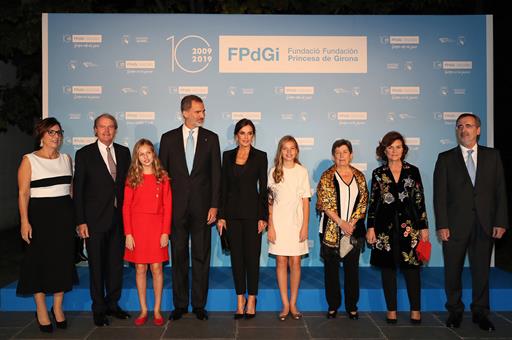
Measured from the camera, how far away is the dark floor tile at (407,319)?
4.23m

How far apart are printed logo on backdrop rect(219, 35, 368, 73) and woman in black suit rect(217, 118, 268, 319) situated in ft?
5.55

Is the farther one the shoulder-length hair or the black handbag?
the black handbag

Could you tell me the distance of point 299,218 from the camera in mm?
4305

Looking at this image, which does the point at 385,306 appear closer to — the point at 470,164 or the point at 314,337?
the point at 314,337

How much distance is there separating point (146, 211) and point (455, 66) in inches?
156

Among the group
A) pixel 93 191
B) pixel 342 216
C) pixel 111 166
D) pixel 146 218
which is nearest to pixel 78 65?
pixel 111 166

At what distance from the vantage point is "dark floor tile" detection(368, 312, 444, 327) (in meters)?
4.23

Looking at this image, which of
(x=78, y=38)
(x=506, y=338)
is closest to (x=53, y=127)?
(x=78, y=38)

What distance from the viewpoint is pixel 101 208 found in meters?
4.11

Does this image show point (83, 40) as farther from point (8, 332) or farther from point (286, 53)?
point (8, 332)

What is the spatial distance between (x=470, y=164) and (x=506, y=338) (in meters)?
1.41

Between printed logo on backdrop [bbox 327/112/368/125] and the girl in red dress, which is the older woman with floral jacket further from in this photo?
printed logo on backdrop [bbox 327/112/368/125]

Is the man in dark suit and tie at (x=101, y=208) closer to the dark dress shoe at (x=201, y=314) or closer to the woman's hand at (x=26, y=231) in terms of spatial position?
the woman's hand at (x=26, y=231)

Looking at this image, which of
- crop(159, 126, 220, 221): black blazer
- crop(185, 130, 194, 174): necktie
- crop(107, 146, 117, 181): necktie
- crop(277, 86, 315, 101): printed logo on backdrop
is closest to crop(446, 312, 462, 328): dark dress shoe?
crop(159, 126, 220, 221): black blazer
